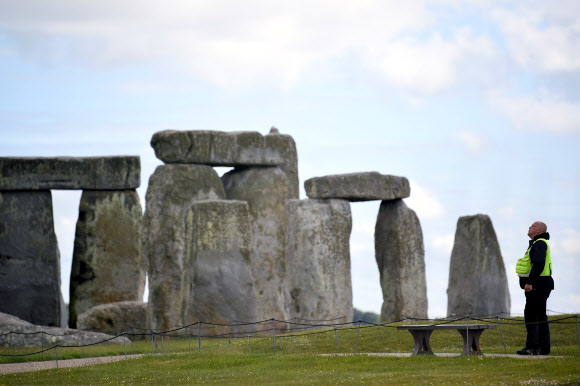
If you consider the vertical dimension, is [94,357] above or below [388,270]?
below

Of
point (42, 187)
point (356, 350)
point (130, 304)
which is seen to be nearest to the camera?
point (356, 350)

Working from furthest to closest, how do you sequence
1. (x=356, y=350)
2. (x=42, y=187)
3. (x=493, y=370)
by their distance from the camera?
(x=42, y=187) → (x=356, y=350) → (x=493, y=370)

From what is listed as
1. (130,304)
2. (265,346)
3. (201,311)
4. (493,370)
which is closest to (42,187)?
(130,304)

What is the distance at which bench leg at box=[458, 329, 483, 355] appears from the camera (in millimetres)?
16562

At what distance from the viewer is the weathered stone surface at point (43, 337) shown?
22.8 metres

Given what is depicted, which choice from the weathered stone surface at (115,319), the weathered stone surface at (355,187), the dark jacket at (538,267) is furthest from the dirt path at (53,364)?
the weathered stone surface at (355,187)

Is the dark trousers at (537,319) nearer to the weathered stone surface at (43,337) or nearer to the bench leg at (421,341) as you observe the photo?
the bench leg at (421,341)

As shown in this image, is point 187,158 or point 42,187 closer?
point 187,158

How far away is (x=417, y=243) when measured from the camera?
89.4ft

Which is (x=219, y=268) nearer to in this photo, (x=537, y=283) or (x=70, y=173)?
(x=70, y=173)

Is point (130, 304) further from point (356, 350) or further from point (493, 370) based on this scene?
point (493, 370)

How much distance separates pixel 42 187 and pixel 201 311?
785 cm

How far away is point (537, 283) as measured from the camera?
15.7 metres

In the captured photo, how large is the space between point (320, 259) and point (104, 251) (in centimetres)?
635
